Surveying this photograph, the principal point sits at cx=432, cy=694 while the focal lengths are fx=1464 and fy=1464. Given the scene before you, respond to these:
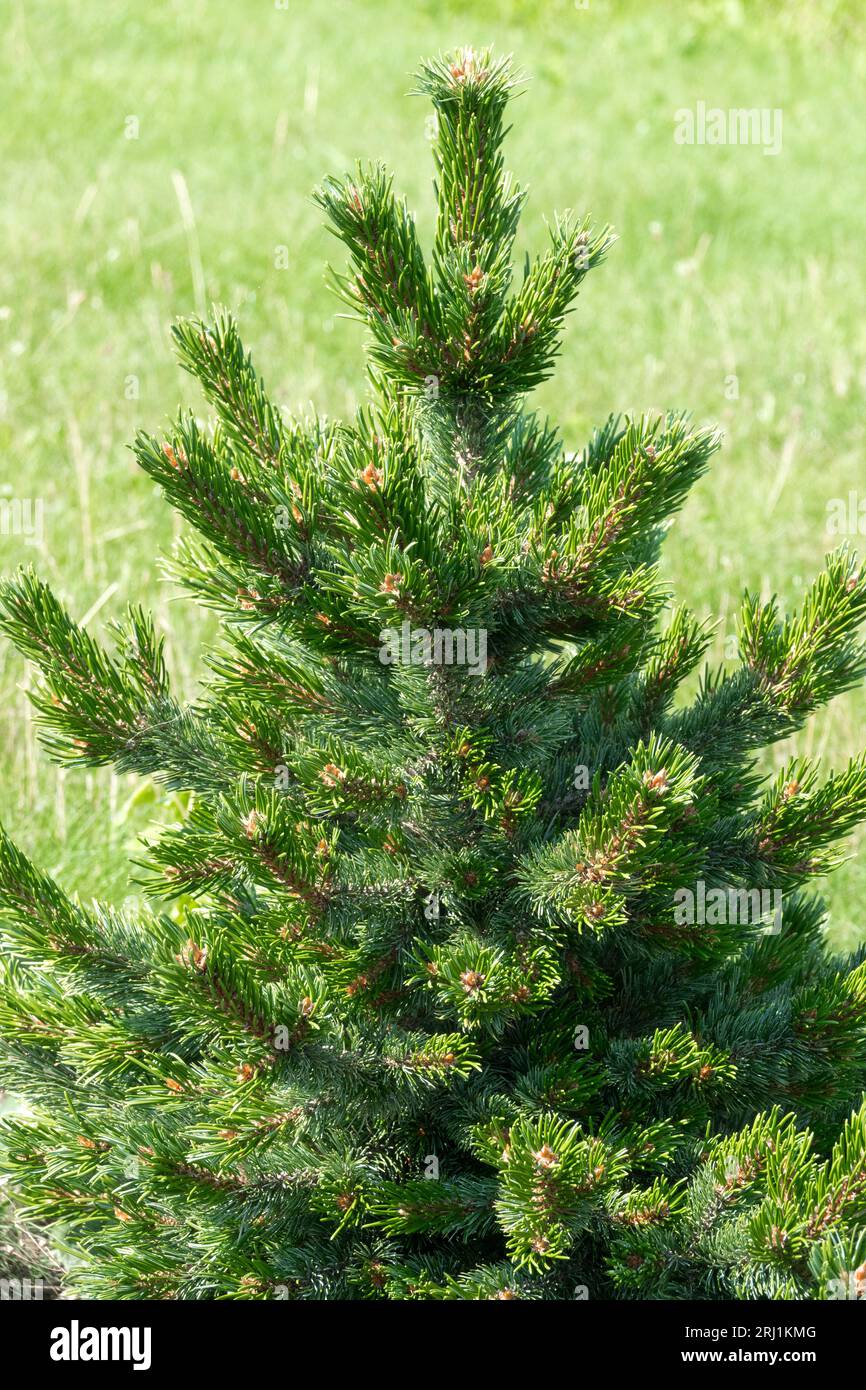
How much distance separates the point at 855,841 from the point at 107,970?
312 centimetres

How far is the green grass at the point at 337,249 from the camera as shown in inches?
236

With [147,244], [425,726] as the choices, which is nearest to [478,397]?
[425,726]

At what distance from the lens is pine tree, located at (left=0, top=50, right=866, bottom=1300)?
2.23m

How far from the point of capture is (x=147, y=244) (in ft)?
30.5

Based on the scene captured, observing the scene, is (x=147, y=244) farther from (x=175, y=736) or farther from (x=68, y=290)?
(x=175, y=736)

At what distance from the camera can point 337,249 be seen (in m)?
9.59

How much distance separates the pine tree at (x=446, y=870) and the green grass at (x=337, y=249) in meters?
1.64
